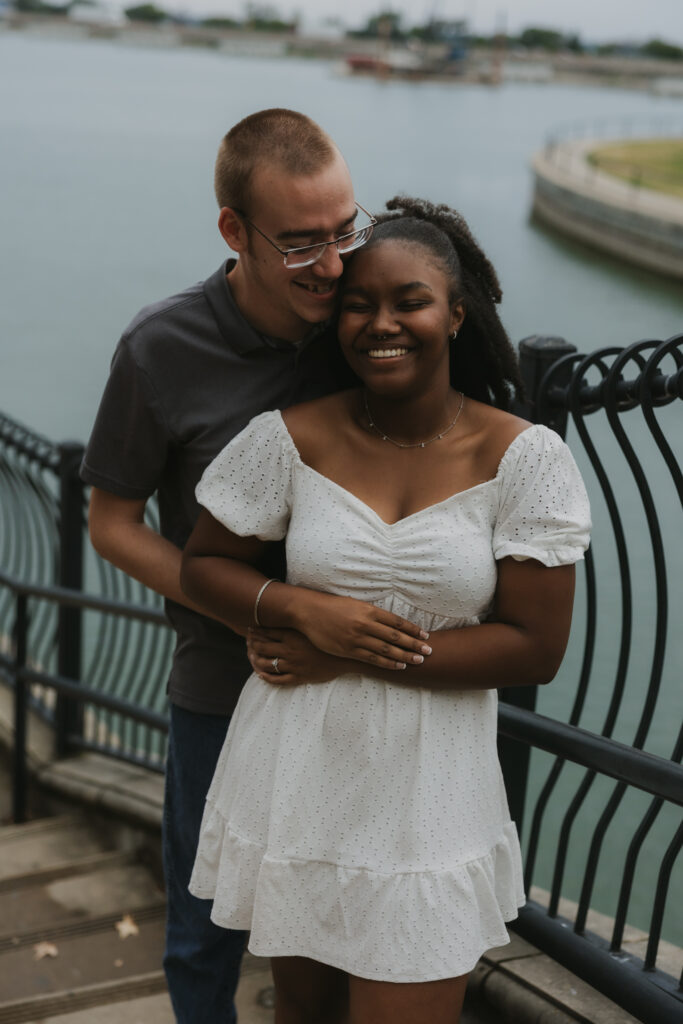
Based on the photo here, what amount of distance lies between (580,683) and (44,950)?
5.27ft

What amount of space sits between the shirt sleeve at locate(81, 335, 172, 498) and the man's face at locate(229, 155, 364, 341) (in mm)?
263

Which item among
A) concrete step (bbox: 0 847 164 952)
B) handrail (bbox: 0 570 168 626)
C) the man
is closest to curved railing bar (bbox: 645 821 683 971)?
the man

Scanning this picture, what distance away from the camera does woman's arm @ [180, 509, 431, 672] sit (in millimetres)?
1546

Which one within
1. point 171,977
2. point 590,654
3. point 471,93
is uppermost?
point 590,654

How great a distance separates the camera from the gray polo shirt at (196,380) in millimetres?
1843

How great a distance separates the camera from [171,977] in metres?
2.11


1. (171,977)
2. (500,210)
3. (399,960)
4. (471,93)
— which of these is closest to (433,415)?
(399,960)

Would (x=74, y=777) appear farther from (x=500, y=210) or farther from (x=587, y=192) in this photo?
(x=500, y=210)

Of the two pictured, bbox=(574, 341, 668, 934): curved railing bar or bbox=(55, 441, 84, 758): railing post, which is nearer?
bbox=(574, 341, 668, 934): curved railing bar

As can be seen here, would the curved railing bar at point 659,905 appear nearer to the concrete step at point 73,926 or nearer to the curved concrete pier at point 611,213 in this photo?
the concrete step at point 73,926

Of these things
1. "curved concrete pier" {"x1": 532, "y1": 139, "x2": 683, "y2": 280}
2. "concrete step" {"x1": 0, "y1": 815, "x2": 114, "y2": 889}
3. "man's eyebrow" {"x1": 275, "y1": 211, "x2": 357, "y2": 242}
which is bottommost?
"curved concrete pier" {"x1": 532, "y1": 139, "x2": 683, "y2": 280}

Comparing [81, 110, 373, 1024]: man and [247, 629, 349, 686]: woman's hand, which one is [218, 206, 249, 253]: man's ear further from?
[247, 629, 349, 686]: woman's hand

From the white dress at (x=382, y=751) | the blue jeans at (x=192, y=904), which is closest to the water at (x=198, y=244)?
the blue jeans at (x=192, y=904)

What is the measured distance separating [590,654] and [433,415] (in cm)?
89
